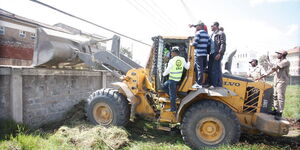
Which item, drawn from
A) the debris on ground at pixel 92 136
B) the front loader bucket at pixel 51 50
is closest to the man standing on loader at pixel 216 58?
the debris on ground at pixel 92 136

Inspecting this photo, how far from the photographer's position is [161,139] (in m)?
5.03

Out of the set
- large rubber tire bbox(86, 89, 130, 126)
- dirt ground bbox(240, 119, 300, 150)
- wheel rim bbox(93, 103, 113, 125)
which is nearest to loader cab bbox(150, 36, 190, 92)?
large rubber tire bbox(86, 89, 130, 126)

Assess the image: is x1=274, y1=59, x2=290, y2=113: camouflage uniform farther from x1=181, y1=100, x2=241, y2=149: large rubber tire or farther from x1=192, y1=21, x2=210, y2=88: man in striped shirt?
x1=192, y1=21, x2=210, y2=88: man in striped shirt

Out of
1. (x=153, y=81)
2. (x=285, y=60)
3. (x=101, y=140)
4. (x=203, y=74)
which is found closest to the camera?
(x=101, y=140)

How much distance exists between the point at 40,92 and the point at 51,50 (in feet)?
4.05

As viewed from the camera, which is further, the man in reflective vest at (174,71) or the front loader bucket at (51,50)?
the front loader bucket at (51,50)

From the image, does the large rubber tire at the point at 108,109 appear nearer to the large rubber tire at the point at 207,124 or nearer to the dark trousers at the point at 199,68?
the large rubber tire at the point at 207,124

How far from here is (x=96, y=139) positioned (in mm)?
4383

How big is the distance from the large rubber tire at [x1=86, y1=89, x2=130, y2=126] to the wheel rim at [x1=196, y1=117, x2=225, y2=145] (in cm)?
182

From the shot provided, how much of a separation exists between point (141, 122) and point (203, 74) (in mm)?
2400

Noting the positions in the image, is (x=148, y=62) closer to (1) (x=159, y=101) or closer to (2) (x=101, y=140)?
(1) (x=159, y=101)

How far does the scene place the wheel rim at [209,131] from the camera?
4.32 metres

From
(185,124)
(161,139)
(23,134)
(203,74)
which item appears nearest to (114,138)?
(161,139)

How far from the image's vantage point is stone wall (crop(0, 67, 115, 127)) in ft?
15.9
